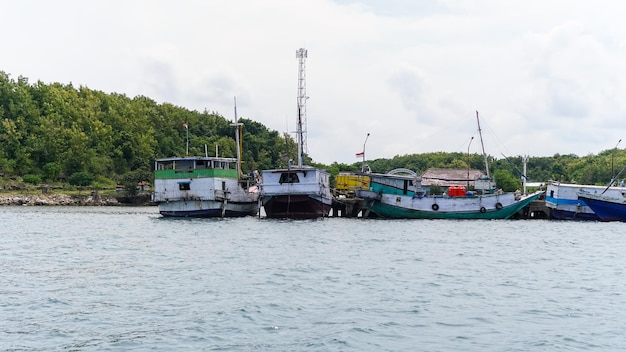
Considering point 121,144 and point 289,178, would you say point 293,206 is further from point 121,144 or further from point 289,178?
point 121,144

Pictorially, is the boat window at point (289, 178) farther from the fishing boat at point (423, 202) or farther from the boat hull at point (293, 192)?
the fishing boat at point (423, 202)

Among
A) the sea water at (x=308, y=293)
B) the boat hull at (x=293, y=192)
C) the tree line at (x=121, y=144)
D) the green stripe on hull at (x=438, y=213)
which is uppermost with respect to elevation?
the tree line at (x=121, y=144)

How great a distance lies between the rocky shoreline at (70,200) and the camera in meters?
90.7

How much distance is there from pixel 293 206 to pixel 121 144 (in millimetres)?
66138

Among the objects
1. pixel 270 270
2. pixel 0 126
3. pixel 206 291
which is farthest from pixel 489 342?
pixel 0 126

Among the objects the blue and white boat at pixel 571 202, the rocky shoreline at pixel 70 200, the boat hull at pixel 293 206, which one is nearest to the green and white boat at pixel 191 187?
the boat hull at pixel 293 206

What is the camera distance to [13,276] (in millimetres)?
26047

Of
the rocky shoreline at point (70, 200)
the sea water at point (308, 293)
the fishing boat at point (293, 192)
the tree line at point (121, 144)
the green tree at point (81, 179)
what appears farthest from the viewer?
the tree line at point (121, 144)

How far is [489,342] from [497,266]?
44.5ft

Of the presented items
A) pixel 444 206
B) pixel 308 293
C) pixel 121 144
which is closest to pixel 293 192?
pixel 444 206

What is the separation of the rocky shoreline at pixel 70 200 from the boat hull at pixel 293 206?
4232cm

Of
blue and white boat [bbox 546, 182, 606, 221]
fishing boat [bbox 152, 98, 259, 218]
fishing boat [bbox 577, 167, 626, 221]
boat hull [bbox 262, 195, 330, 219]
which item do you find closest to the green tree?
fishing boat [bbox 152, 98, 259, 218]

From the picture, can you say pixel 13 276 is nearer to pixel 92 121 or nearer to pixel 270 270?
pixel 270 270

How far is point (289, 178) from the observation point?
5809cm
